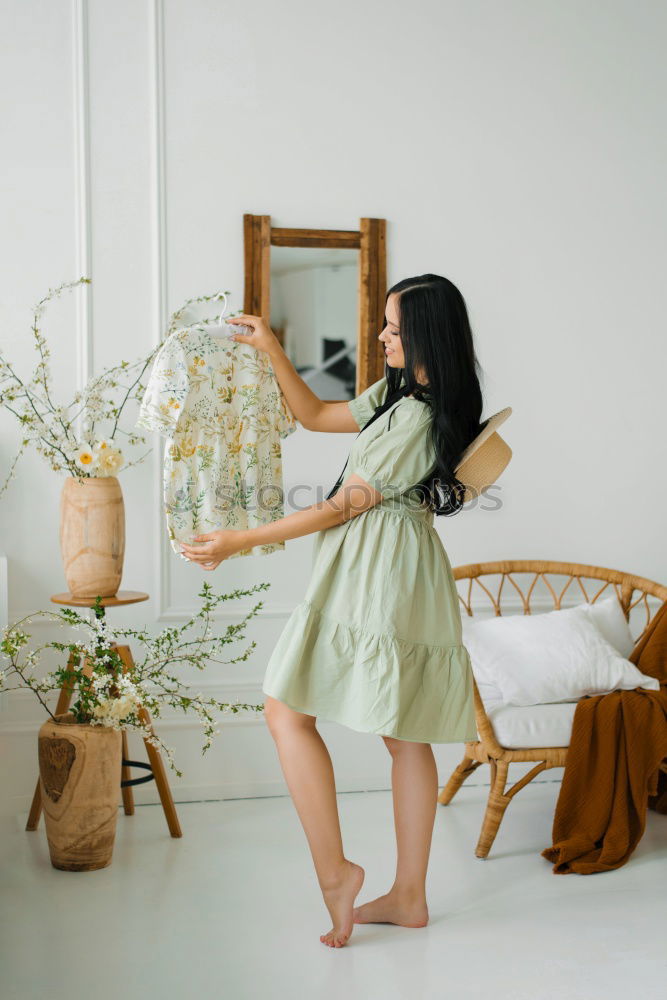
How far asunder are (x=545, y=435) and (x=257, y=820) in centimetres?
163

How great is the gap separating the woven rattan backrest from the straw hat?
44.0 inches

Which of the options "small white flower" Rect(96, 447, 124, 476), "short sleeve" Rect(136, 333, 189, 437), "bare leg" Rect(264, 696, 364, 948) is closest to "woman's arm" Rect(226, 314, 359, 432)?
"short sleeve" Rect(136, 333, 189, 437)

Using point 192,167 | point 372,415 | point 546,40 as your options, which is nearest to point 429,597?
point 372,415

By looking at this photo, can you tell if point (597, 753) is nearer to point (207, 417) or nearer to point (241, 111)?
Result: point (207, 417)

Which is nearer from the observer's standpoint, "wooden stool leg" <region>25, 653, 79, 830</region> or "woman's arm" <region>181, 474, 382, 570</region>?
"woman's arm" <region>181, 474, 382, 570</region>

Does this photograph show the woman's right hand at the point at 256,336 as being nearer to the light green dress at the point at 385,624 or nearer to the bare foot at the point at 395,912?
the light green dress at the point at 385,624

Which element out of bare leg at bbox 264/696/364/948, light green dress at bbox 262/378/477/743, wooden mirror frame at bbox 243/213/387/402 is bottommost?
bare leg at bbox 264/696/364/948

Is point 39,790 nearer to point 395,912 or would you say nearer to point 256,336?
point 395,912

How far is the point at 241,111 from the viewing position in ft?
10.6

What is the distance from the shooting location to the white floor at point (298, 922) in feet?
6.68

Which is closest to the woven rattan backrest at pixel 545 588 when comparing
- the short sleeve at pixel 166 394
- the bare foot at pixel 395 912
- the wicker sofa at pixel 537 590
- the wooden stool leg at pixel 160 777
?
the wicker sofa at pixel 537 590

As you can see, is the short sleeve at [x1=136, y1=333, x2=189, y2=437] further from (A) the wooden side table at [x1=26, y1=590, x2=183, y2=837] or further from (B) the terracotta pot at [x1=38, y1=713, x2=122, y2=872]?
(B) the terracotta pot at [x1=38, y1=713, x2=122, y2=872]

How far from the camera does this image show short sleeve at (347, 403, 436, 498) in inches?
83.9

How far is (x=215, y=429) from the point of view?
240cm
